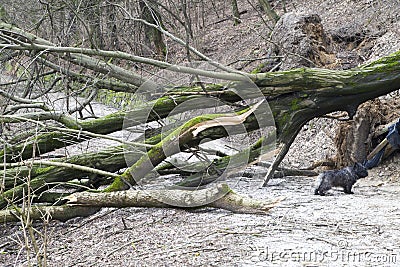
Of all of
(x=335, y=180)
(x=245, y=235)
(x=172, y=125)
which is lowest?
(x=245, y=235)

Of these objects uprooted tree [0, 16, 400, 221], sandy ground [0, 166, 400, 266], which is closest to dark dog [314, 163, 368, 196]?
sandy ground [0, 166, 400, 266]

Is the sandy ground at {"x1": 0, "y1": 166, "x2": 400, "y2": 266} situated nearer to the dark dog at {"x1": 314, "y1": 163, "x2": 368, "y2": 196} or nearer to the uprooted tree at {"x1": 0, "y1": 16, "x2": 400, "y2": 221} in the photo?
the dark dog at {"x1": 314, "y1": 163, "x2": 368, "y2": 196}

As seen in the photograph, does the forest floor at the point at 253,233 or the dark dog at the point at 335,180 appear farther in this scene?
the dark dog at the point at 335,180

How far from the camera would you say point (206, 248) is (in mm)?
4746

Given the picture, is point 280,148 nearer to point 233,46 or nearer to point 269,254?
point 269,254

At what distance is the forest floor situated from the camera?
4.42m

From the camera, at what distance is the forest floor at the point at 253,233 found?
14.5ft

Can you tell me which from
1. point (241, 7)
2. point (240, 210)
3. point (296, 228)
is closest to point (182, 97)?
point (240, 210)

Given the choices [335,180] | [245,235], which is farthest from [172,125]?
[245,235]

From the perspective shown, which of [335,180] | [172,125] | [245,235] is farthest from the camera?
[172,125]

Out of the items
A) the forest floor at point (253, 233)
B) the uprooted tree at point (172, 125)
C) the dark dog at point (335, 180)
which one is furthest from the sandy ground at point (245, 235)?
the uprooted tree at point (172, 125)

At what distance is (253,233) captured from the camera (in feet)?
16.3

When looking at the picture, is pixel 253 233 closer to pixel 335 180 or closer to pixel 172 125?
pixel 335 180

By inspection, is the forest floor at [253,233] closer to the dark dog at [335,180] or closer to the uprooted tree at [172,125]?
the dark dog at [335,180]
